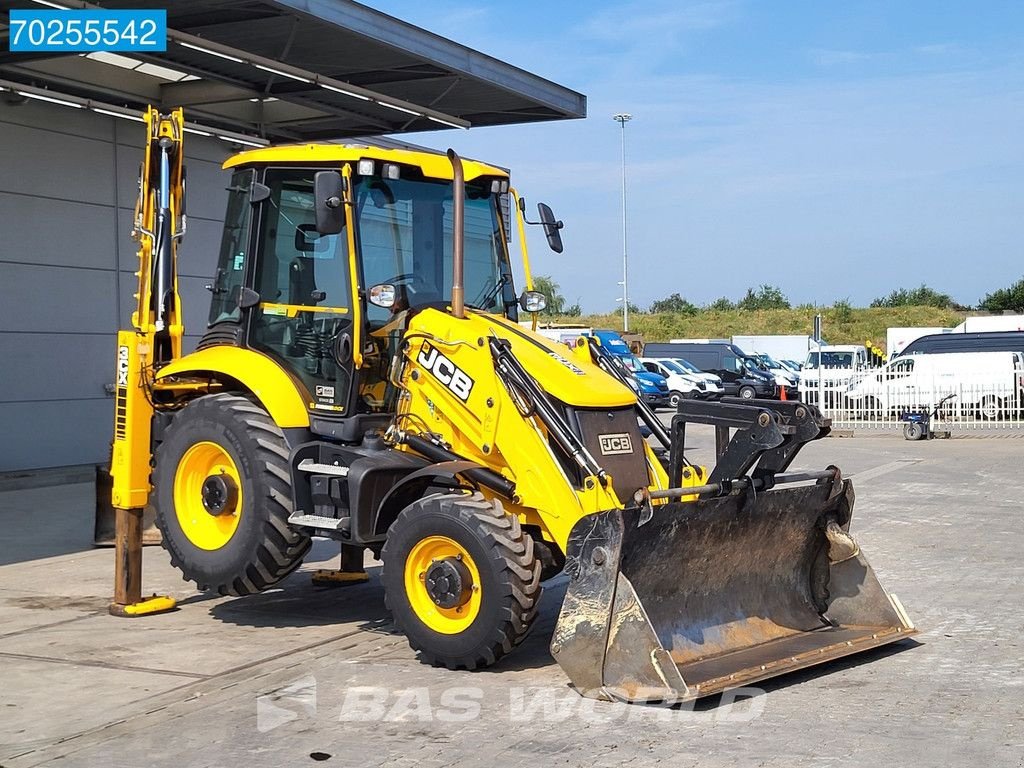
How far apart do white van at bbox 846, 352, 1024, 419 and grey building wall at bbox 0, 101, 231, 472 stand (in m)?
17.4

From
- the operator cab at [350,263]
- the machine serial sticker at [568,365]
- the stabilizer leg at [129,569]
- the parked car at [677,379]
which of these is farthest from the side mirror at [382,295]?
the parked car at [677,379]

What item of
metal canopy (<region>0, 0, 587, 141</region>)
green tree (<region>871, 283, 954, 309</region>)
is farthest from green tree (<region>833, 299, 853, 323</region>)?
metal canopy (<region>0, 0, 587, 141</region>)

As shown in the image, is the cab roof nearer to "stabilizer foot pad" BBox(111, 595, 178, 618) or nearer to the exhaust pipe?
the exhaust pipe

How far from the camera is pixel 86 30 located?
14.3 m

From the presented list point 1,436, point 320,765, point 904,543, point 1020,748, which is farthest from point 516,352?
point 1,436

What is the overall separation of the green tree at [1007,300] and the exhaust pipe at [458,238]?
7324 centimetres

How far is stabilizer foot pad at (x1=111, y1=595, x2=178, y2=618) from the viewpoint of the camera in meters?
8.91

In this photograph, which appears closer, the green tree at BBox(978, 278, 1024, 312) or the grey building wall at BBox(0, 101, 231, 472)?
the grey building wall at BBox(0, 101, 231, 472)

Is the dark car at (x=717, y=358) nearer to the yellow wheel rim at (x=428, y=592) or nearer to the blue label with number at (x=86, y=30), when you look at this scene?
the blue label with number at (x=86, y=30)

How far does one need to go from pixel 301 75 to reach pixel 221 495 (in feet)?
30.0

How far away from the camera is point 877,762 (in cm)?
564

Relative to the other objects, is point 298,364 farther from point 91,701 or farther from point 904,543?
point 904,543

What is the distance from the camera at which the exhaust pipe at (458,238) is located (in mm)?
8078

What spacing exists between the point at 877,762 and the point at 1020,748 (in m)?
0.74
